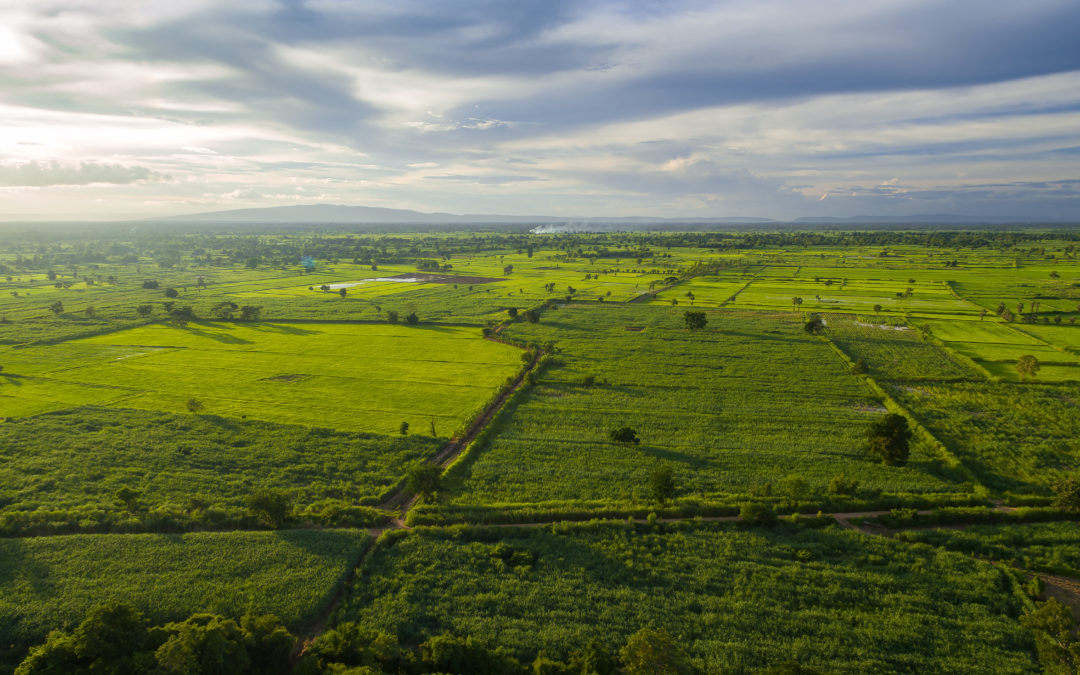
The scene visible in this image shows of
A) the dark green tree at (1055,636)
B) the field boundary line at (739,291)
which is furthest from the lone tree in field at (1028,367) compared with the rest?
the field boundary line at (739,291)

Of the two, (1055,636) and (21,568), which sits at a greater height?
(21,568)

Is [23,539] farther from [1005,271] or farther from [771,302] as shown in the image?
[1005,271]

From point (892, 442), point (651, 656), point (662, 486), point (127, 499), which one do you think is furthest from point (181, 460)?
point (892, 442)

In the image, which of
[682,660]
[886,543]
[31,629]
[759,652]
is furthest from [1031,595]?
[31,629]

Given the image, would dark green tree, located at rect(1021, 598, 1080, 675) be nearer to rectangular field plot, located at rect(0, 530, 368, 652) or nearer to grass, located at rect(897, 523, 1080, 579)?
grass, located at rect(897, 523, 1080, 579)

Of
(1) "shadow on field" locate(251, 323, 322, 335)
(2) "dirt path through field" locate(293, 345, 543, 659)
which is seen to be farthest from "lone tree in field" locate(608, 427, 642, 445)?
(1) "shadow on field" locate(251, 323, 322, 335)

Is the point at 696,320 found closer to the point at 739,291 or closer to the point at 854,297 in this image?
the point at 739,291

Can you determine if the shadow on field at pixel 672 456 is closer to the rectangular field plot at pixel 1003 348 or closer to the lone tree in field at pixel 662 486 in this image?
the lone tree in field at pixel 662 486

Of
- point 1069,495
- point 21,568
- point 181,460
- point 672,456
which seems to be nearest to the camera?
point 21,568
